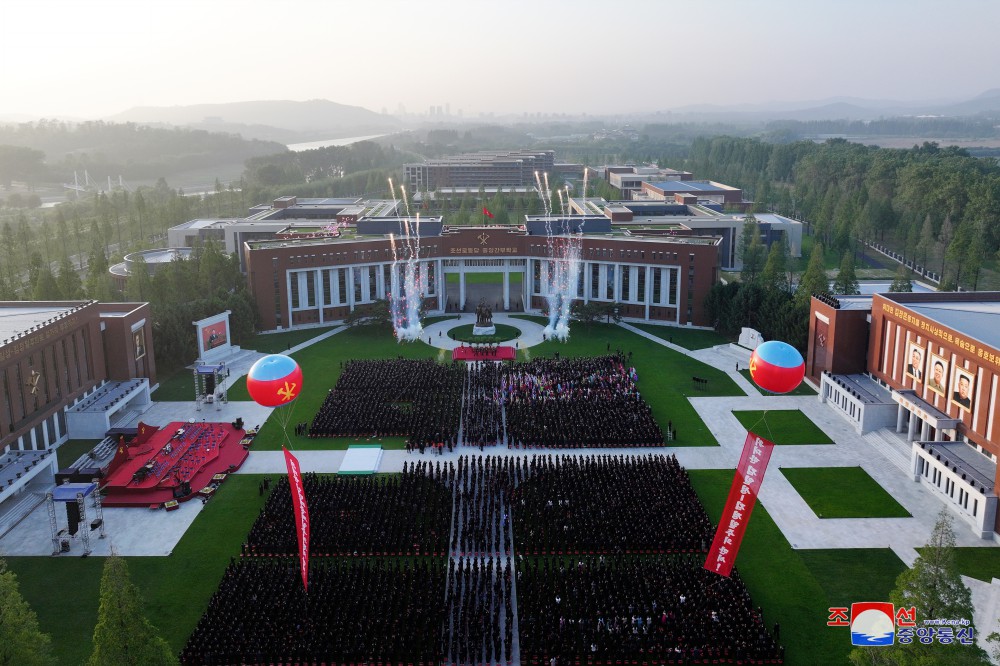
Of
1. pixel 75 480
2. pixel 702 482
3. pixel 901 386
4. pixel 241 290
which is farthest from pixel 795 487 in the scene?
pixel 241 290

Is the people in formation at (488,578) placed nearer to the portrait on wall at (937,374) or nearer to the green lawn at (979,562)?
the green lawn at (979,562)

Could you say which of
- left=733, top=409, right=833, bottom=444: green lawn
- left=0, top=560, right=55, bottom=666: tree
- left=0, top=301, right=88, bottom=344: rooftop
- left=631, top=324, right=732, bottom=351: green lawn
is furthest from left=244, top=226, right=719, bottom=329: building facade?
left=0, top=560, right=55, bottom=666: tree

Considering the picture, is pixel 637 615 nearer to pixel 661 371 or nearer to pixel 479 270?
pixel 661 371

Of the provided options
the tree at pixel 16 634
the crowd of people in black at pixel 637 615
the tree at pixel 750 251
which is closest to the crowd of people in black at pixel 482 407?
the crowd of people in black at pixel 637 615

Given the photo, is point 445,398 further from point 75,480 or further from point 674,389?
point 75,480

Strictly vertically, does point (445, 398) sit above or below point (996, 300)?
below

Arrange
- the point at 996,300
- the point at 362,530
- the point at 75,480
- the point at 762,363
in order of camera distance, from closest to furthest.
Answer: the point at 762,363 < the point at 362,530 < the point at 75,480 < the point at 996,300
